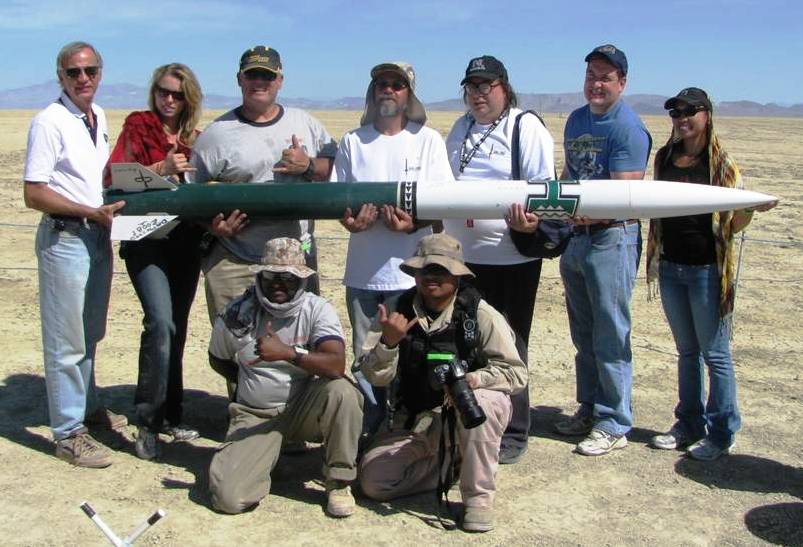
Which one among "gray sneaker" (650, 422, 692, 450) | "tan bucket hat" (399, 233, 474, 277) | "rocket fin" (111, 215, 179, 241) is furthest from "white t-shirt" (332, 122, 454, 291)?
"gray sneaker" (650, 422, 692, 450)

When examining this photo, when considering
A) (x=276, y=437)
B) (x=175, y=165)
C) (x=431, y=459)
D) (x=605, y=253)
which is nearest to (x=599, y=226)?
(x=605, y=253)

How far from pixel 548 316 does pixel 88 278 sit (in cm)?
469

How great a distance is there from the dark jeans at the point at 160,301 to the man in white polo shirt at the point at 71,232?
245 millimetres

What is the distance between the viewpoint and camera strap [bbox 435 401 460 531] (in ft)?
14.4

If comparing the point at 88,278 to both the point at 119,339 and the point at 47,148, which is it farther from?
the point at 119,339

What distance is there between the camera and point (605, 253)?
4.96m

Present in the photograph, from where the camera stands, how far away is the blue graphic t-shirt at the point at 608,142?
4824 mm

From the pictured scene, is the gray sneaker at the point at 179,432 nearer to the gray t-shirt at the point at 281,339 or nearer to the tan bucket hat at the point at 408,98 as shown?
the gray t-shirt at the point at 281,339

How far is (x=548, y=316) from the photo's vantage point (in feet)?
27.3

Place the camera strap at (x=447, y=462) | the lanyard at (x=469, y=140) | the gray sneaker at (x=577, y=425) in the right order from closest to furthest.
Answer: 1. the camera strap at (x=447, y=462)
2. the lanyard at (x=469, y=140)
3. the gray sneaker at (x=577, y=425)

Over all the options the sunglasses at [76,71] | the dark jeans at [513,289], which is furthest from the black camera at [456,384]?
the sunglasses at [76,71]

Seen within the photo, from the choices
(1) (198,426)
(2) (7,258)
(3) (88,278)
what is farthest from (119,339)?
(2) (7,258)

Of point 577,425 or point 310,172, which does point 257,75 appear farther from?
point 577,425

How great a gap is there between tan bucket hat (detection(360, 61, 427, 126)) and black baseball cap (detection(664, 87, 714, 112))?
1351 mm
